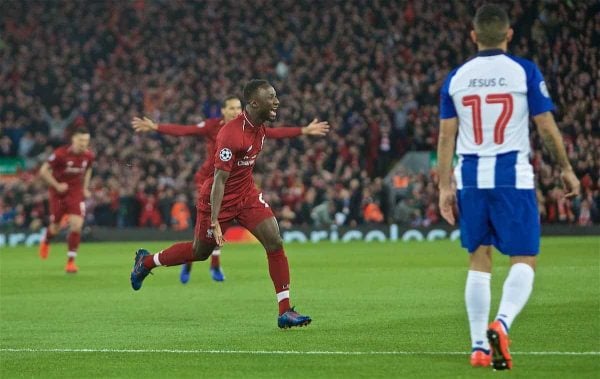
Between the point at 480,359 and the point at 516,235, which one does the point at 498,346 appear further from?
the point at 516,235

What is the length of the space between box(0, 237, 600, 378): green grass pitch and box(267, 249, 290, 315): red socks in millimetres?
306

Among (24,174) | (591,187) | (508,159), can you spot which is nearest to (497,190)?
(508,159)

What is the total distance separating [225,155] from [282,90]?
87.9 feet

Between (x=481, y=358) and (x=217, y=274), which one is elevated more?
(x=481, y=358)

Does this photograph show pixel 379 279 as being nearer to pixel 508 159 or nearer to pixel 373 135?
pixel 508 159

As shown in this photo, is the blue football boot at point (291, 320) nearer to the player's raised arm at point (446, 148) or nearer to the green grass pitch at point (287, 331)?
the green grass pitch at point (287, 331)

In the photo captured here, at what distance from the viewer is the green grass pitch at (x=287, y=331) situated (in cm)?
842

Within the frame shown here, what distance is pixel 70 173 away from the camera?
21.0m

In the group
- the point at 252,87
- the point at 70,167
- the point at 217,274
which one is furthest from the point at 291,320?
the point at 70,167

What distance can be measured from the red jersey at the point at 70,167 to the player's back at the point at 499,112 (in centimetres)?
1369

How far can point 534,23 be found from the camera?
112ft

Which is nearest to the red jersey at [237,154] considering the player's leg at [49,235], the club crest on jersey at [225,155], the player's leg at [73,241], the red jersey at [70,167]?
the club crest on jersey at [225,155]

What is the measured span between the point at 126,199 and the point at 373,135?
7335 mm

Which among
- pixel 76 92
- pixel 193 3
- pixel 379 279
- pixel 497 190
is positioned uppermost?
pixel 193 3
